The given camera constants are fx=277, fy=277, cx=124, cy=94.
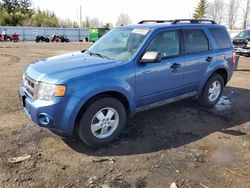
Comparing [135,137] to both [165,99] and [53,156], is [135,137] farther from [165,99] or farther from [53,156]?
[53,156]

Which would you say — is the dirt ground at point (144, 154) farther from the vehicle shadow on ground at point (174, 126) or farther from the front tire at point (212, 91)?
the front tire at point (212, 91)

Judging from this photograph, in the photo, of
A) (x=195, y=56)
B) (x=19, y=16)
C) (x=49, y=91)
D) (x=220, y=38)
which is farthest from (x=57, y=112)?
(x=19, y=16)

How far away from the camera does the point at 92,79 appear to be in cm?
395

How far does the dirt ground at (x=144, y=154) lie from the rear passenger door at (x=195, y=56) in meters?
0.74

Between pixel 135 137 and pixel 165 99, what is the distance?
96 centimetres

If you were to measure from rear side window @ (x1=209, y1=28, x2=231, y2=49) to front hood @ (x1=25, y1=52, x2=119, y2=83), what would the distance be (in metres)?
2.78

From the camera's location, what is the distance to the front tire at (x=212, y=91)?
19.8 feet

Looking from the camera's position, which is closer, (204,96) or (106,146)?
(106,146)

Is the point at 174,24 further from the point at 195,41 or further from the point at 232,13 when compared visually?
the point at 232,13

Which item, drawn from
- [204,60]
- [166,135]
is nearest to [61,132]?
[166,135]

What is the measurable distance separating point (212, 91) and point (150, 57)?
2.44 metres

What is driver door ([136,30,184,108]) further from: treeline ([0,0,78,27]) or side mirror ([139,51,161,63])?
treeline ([0,0,78,27])

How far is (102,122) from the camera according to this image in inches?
167

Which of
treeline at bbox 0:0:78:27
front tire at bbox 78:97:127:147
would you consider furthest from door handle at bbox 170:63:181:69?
treeline at bbox 0:0:78:27
